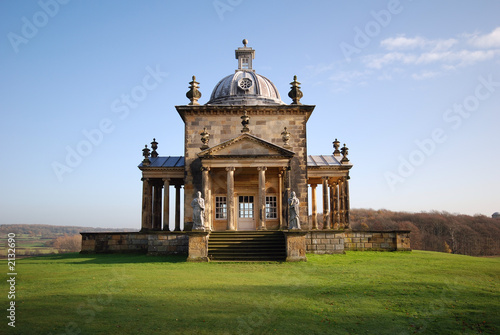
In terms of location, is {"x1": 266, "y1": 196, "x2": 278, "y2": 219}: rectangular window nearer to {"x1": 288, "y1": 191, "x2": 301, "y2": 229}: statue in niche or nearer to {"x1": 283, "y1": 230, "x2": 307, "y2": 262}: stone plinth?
{"x1": 288, "y1": 191, "x2": 301, "y2": 229}: statue in niche

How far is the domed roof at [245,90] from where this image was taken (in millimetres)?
30469

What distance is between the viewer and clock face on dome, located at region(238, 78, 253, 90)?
31.3m

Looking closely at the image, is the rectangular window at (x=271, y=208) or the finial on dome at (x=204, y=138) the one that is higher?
the finial on dome at (x=204, y=138)

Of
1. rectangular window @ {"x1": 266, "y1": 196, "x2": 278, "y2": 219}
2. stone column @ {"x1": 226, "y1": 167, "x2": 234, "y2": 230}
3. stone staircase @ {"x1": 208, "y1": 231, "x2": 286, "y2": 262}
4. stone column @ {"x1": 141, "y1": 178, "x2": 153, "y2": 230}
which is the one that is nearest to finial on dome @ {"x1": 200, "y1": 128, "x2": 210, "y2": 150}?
stone column @ {"x1": 226, "y1": 167, "x2": 234, "y2": 230}

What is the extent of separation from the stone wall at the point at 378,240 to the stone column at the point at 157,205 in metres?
14.8

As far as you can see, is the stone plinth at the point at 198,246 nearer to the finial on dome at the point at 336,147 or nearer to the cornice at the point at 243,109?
the cornice at the point at 243,109

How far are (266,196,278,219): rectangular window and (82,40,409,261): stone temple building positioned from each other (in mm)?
72

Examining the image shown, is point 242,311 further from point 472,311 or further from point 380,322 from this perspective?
point 472,311

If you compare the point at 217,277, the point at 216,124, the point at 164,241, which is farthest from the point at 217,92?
the point at 217,277

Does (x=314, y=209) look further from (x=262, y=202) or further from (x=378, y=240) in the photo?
(x=262, y=202)

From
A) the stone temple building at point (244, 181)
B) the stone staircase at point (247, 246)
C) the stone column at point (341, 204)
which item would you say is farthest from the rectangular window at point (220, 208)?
the stone column at point (341, 204)

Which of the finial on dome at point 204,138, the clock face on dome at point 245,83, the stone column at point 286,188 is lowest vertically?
the stone column at point 286,188

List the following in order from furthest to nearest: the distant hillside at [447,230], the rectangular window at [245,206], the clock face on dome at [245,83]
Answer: the distant hillside at [447,230] → the clock face on dome at [245,83] → the rectangular window at [245,206]

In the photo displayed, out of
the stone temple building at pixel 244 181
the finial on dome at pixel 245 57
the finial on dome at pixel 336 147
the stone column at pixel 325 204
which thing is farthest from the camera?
the finial on dome at pixel 245 57
